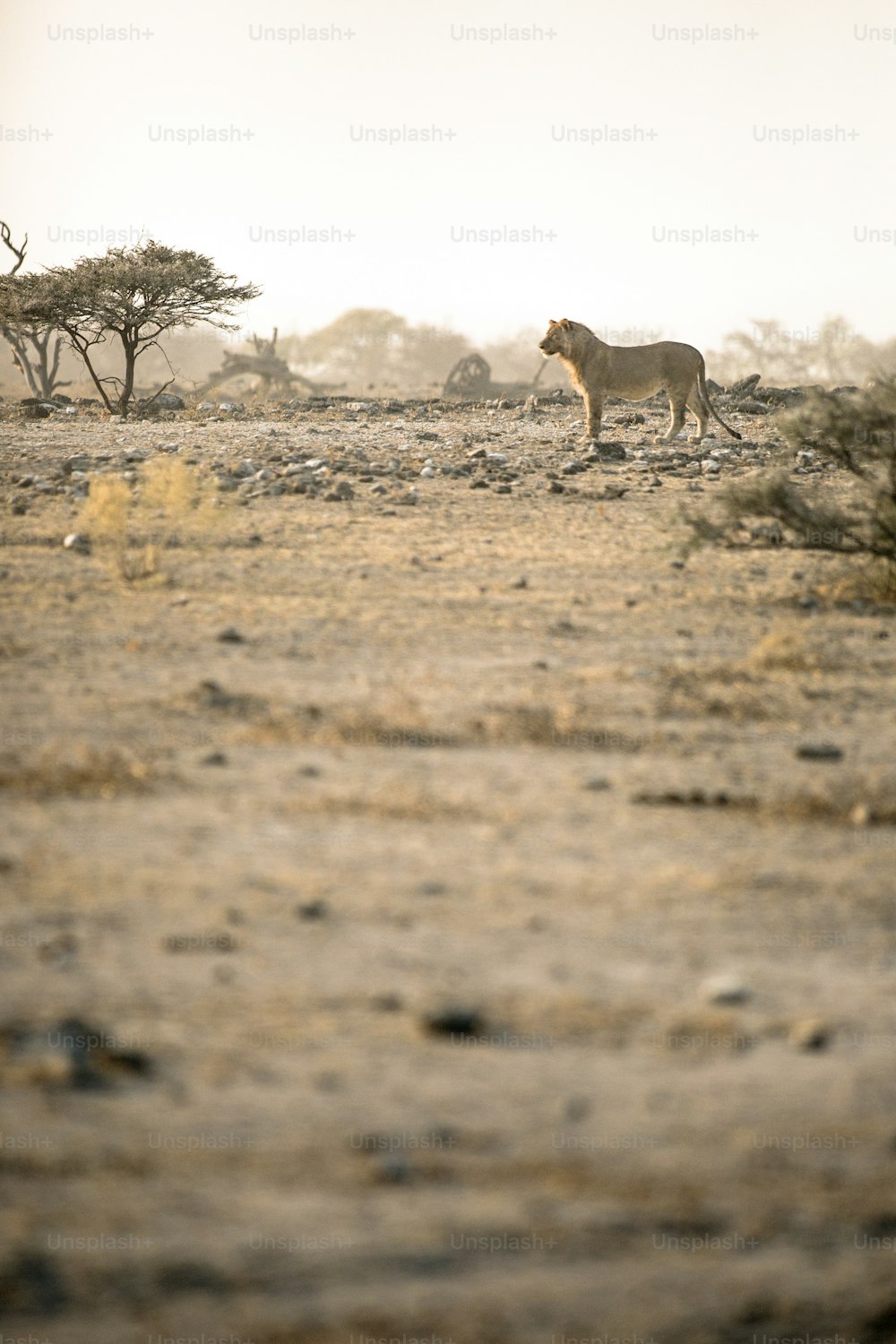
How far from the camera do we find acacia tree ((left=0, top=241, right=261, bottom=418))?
21594 millimetres

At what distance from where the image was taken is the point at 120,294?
71.7 feet

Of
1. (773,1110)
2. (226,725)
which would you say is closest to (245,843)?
(226,725)

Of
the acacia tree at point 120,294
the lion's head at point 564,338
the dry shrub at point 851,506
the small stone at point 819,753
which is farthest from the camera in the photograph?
the acacia tree at point 120,294

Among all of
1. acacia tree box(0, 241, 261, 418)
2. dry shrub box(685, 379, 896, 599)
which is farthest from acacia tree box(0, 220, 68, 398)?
dry shrub box(685, 379, 896, 599)

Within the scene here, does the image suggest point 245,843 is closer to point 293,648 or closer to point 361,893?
point 361,893

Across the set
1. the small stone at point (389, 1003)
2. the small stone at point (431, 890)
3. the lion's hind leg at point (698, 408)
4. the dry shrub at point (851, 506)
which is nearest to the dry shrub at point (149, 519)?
the dry shrub at point (851, 506)

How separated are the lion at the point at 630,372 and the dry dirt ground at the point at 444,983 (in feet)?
32.2

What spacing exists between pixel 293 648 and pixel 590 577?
9.33 feet

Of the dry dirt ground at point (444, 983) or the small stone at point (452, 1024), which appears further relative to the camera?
the small stone at point (452, 1024)

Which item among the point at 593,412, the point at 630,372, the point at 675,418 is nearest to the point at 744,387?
the point at 675,418

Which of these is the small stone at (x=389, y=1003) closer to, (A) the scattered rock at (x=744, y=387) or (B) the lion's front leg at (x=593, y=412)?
(B) the lion's front leg at (x=593, y=412)

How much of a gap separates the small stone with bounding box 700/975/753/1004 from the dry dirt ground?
18 millimetres

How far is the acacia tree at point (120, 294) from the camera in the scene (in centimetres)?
2159

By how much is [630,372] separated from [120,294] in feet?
30.6
